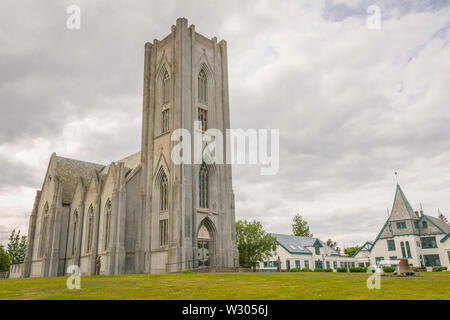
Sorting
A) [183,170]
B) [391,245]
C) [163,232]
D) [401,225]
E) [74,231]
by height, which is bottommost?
[391,245]

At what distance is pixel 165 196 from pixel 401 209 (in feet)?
118

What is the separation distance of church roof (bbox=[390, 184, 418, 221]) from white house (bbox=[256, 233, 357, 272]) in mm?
14667

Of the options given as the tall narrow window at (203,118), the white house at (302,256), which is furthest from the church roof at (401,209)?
the tall narrow window at (203,118)

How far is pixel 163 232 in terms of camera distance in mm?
39000

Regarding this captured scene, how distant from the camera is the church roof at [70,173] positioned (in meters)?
54.1

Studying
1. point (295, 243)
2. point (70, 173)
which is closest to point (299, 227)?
point (295, 243)

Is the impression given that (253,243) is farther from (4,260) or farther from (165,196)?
(4,260)

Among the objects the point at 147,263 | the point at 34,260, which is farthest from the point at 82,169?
the point at 147,263

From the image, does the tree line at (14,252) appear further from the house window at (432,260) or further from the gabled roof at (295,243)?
the house window at (432,260)

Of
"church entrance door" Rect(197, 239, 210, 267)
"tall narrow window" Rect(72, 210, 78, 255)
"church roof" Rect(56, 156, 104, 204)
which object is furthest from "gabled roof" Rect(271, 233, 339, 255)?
"church roof" Rect(56, 156, 104, 204)

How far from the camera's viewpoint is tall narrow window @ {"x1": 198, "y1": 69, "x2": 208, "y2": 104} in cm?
4412

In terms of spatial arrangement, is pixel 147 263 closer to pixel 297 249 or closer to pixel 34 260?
pixel 34 260

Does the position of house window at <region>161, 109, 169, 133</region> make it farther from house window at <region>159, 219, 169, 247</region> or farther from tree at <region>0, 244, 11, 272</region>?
tree at <region>0, 244, 11, 272</region>

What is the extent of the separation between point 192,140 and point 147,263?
1391cm
